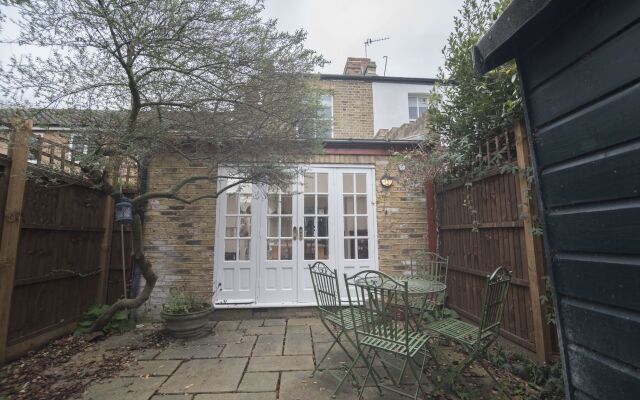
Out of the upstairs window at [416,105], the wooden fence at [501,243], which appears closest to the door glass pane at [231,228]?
the wooden fence at [501,243]

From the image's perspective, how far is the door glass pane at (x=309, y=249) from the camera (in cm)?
464

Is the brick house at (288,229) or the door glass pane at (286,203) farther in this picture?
the door glass pane at (286,203)

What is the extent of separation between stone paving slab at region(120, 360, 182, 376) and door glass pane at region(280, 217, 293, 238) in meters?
2.22

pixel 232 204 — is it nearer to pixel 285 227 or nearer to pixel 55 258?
pixel 285 227

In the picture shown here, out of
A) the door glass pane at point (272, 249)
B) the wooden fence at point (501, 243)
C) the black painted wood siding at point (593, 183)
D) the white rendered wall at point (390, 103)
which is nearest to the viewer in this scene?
the black painted wood siding at point (593, 183)

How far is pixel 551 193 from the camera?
1.15 metres

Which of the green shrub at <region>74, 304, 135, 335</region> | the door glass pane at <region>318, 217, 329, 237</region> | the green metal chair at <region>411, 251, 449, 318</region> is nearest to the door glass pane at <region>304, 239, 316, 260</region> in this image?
the door glass pane at <region>318, 217, 329, 237</region>

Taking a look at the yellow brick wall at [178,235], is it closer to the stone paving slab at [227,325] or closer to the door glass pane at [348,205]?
Answer: the stone paving slab at [227,325]

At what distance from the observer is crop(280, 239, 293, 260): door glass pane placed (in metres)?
4.60

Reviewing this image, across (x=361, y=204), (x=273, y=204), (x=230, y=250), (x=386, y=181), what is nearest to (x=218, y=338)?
(x=230, y=250)

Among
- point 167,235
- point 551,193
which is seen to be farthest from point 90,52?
point 551,193

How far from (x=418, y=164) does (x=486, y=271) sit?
1741mm

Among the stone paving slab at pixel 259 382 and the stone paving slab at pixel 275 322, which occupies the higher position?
the stone paving slab at pixel 275 322

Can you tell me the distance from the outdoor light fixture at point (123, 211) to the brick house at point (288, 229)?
1023 mm
